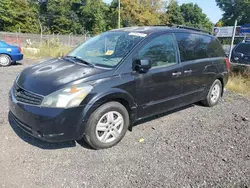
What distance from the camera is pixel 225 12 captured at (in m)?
65.4

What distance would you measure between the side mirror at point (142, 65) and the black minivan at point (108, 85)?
15mm

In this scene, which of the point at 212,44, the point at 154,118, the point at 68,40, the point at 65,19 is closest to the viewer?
the point at 154,118

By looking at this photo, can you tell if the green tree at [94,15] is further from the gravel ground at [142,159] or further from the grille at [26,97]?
the grille at [26,97]

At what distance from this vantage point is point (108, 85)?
3148mm

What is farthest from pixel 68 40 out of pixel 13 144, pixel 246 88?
pixel 13 144

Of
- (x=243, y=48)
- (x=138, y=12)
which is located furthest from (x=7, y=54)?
(x=138, y=12)

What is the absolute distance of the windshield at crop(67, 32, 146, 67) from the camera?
3.51 m

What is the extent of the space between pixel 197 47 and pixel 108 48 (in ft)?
6.51

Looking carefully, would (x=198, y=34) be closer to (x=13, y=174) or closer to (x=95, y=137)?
(x=95, y=137)

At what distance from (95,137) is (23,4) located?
178 feet

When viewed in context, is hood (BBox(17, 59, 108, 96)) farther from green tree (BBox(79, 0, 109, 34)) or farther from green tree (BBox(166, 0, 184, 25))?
green tree (BBox(166, 0, 184, 25))

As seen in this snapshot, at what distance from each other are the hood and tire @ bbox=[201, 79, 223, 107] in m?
3.01

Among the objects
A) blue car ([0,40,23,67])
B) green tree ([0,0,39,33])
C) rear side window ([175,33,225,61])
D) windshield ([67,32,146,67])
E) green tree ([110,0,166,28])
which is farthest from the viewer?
green tree ([0,0,39,33])

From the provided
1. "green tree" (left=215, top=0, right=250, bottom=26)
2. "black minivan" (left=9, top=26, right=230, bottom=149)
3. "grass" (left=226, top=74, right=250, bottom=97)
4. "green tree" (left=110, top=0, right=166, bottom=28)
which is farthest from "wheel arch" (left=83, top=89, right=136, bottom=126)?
"green tree" (left=215, top=0, right=250, bottom=26)
